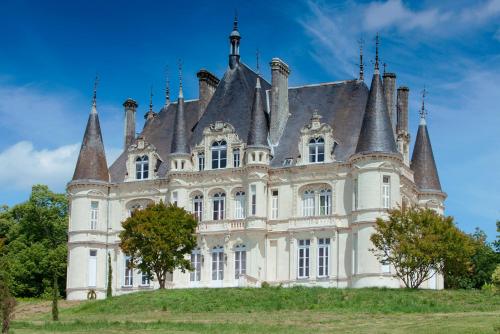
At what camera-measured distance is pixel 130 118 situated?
82.8m

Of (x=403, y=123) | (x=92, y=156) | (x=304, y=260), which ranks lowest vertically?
(x=304, y=260)

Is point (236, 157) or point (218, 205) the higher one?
point (236, 157)

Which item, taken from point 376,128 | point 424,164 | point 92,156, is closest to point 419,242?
point 376,128

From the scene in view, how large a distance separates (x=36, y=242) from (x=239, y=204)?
73.5 ft

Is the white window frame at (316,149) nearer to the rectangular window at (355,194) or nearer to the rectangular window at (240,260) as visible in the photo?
the rectangular window at (355,194)

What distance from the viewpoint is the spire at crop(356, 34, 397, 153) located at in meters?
67.8

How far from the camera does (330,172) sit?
7050 centimetres

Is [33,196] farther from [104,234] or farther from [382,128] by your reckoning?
[382,128]

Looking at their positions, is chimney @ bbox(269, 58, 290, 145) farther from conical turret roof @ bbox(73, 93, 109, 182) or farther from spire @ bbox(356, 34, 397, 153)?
conical turret roof @ bbox(73, 93, 109, 182)

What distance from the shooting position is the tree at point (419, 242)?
59.6 m

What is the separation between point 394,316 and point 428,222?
1310 centimetres

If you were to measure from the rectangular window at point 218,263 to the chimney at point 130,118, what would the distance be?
1363cm

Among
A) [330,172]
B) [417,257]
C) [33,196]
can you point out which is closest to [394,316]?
[417,257]

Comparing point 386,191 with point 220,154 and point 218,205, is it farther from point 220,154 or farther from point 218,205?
point 220,154
